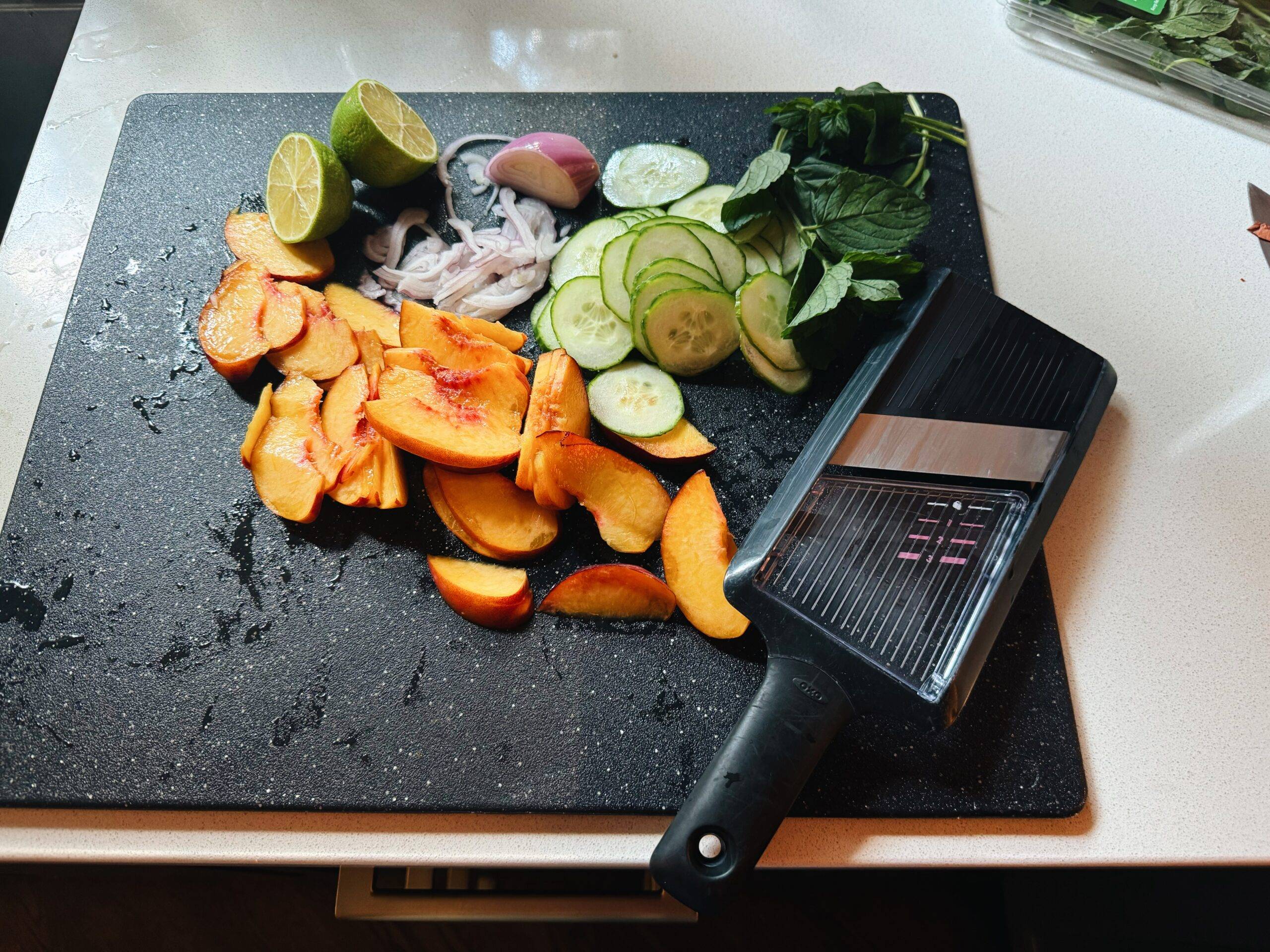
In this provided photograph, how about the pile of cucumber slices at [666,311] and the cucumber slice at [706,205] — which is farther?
the cucumber slice at [706,205]

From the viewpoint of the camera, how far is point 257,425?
112 centimetres

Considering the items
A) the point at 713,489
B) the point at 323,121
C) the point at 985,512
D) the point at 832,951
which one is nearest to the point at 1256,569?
the point at 985,512

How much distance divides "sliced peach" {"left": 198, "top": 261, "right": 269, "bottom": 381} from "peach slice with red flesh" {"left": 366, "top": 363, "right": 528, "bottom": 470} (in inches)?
8.2

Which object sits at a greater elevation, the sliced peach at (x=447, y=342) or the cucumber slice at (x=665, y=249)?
the cucumber slice at (x=665, y=249)

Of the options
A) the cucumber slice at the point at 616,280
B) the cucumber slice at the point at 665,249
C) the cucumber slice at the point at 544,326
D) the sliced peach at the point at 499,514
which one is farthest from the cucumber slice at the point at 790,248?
the sliced peach at the point at 499,514

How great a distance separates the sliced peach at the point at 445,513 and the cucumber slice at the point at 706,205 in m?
0.60

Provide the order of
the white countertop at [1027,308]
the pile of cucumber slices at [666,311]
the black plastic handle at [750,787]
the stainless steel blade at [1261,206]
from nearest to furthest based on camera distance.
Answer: the black plastic handle at [750,787]
the white countertop at [1027,308]
the pile of cucumber slices at [666,311]
the stainless steel blade at [1261,206]

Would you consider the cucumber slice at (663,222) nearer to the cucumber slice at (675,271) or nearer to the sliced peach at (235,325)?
the cucumber slice at (675,271)

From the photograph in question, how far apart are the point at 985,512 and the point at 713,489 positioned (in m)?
0.36

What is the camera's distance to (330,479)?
1099mm

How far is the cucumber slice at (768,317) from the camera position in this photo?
3.92ft

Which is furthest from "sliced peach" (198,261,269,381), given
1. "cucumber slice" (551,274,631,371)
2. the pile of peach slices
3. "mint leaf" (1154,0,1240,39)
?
"mint leaf" (1154,0,1240,39)

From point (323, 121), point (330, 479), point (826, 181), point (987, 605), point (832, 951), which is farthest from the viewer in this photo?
point (832, 951)

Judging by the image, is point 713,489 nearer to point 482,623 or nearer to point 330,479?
point 482,623
